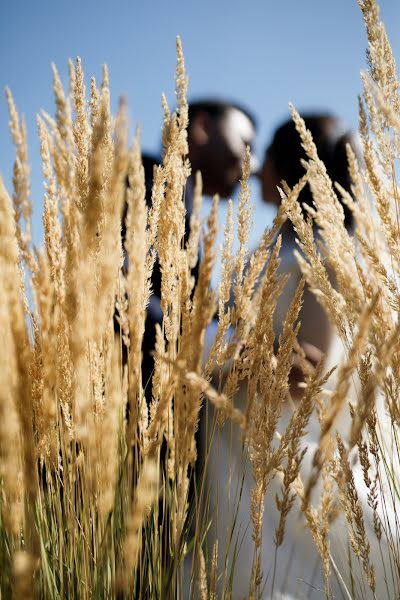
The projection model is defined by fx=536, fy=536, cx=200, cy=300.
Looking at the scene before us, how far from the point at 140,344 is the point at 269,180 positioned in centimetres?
258

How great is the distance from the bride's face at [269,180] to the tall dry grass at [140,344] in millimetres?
1969

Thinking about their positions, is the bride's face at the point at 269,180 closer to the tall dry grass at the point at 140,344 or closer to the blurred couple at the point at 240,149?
the blurred couple at the point at 240,149

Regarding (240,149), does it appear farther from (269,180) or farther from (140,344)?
(140,344)

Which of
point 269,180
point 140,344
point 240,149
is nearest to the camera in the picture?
point 140,344

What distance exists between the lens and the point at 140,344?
30.2 inches

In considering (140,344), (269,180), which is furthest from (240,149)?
(140,344)

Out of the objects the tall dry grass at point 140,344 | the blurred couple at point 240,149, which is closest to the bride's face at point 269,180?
the blurred couple at point 240,149

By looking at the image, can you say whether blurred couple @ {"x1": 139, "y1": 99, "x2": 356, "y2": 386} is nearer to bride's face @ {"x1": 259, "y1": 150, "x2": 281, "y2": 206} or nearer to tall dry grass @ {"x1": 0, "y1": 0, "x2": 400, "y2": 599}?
bride's face @ {"x1": 259, "y1": 150, "x2": 281, "y2": 206}

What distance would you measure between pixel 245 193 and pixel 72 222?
1.48 feet

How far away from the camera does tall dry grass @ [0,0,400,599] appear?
22.0 inches

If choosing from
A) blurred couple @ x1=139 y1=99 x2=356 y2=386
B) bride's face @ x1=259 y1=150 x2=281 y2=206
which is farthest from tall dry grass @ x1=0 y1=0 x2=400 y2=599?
bride's face @ x1=259 y1=150 x2=281 y2=206

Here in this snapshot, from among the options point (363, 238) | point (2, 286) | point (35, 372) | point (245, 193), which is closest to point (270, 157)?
point (245, 193)

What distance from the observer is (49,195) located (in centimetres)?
92

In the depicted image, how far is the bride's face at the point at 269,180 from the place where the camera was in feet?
10.1
